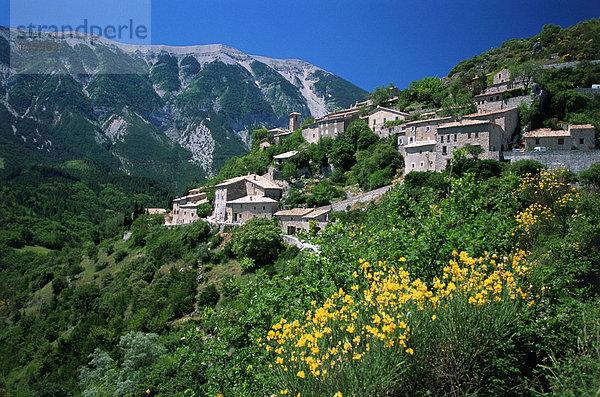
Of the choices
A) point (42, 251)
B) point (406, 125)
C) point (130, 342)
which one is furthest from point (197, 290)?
point (42, 251)

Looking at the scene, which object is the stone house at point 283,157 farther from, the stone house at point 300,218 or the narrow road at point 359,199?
the narrow road at point 359,199

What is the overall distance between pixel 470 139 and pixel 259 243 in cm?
2543

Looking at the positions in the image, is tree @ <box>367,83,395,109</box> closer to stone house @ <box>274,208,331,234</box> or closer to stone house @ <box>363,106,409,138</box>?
stone house @ <box>363,106,409,138</box>

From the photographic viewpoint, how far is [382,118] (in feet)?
186

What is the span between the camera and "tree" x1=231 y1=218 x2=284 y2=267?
124ft

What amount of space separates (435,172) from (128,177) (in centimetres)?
14835

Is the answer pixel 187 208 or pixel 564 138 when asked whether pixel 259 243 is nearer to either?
pixel 187 208

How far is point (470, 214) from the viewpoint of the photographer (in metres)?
9.75

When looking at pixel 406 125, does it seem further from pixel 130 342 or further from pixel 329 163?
pixel 130 342

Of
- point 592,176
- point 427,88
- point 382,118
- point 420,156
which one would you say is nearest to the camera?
point 592,176

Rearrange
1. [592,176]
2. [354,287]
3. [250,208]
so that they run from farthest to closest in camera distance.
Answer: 1. [250,208]
2. [592,176]
3. [354,287]

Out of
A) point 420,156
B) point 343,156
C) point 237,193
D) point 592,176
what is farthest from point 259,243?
point 592,176

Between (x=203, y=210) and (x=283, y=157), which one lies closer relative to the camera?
(x=203, y=210)

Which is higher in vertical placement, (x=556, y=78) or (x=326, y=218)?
(x=556, y=78)
